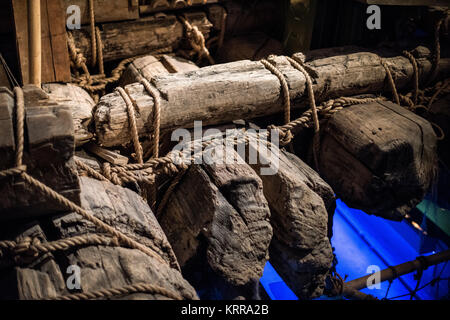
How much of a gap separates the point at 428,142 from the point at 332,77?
32.9 inches

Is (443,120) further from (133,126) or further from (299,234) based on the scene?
(133,126)

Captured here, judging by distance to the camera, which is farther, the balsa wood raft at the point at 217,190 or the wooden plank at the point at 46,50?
the wooden plank at the point at 46,50

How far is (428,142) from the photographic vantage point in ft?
9.17

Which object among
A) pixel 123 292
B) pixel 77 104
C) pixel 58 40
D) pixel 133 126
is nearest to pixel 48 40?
pixel 58 40

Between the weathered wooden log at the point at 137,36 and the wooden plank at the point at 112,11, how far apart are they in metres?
0.05

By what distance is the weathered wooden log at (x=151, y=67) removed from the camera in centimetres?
343

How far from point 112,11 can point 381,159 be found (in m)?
2.65

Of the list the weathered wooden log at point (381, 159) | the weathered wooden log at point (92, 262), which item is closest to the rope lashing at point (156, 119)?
the weathered wooden log at point (92, 262)

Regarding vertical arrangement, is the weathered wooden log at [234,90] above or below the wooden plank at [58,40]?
below

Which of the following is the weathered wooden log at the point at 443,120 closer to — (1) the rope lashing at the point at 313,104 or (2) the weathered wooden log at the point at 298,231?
(1) the rope lashing at the point at 313,104

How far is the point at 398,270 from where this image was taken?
106 inches

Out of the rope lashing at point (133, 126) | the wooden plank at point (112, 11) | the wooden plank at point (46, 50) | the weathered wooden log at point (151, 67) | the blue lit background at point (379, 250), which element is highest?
the wooden plank at point (112, 11)

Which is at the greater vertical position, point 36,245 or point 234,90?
point 234,90
